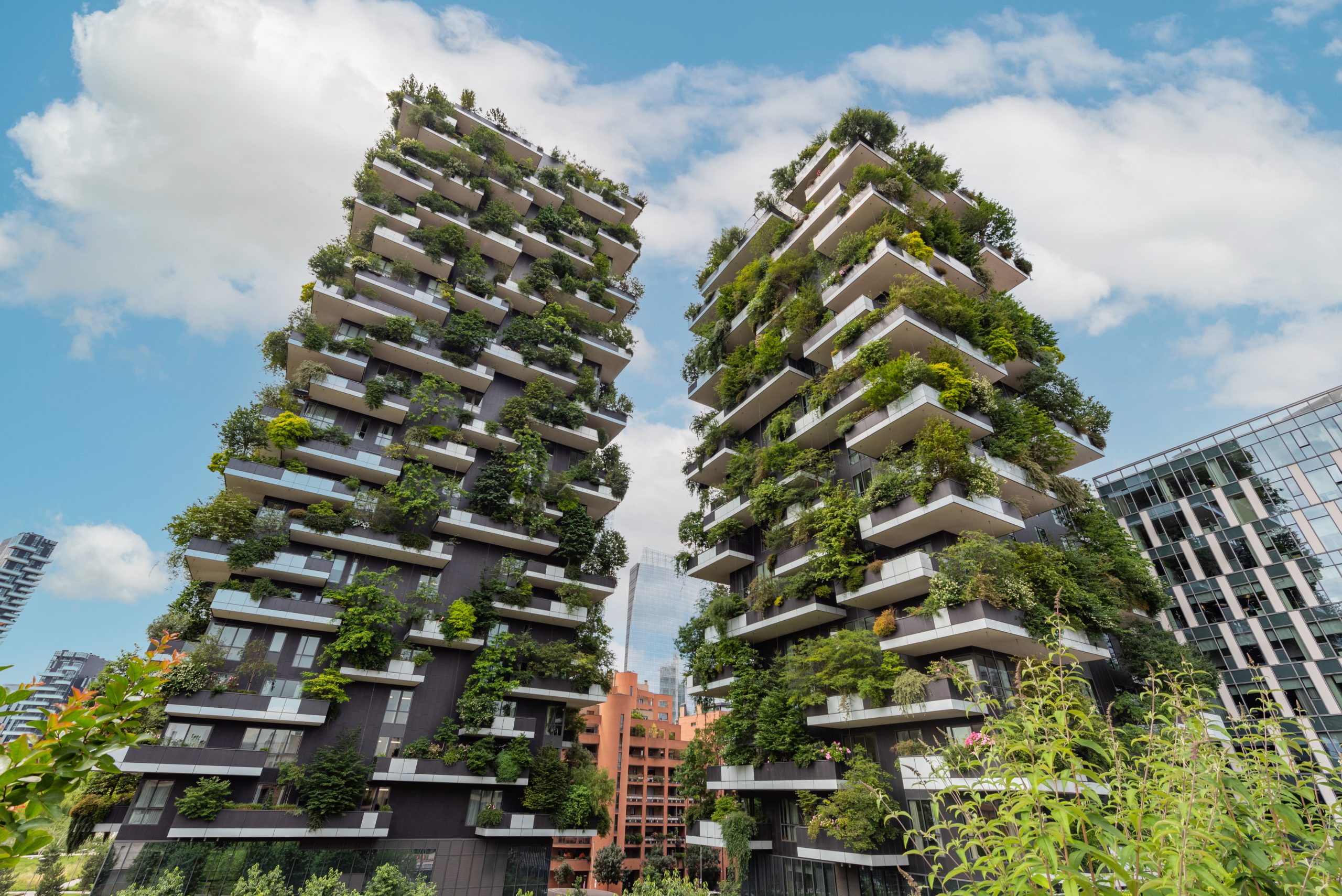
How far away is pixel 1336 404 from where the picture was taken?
3744 centimetres

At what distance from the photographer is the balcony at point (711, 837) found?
86.2 feet

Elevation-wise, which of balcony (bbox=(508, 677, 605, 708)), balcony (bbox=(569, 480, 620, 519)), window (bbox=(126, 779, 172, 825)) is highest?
balcony (bbox=(569, 480, 620, 519))

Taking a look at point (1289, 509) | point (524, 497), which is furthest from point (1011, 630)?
point (1289, 509)

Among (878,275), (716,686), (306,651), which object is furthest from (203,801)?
(878,275)

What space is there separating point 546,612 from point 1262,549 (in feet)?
143

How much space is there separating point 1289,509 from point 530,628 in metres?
45.9

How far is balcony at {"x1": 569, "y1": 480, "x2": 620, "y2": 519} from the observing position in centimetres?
3572

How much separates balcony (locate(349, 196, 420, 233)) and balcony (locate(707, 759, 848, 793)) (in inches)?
1336

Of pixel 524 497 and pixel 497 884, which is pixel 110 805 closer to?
pixel 497 884

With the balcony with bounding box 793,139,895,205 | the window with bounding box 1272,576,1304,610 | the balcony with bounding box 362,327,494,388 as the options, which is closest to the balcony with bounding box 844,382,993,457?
the balcony with bounding box 793,139,895,205

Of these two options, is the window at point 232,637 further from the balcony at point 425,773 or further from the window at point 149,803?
the balcony at point 425,773

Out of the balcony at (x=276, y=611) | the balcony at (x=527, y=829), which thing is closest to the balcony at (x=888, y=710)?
the balcony at (x=527, y=829)

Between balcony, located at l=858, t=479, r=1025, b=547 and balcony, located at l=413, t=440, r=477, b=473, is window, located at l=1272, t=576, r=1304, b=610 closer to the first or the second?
balcony, located at l=858, t=479, r=1025, b=547

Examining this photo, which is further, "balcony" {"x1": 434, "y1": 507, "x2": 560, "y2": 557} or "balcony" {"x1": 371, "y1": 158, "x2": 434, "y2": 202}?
"balcony" {"x1": 371, "y1": 158, "x2": 434, "y2": 202}
